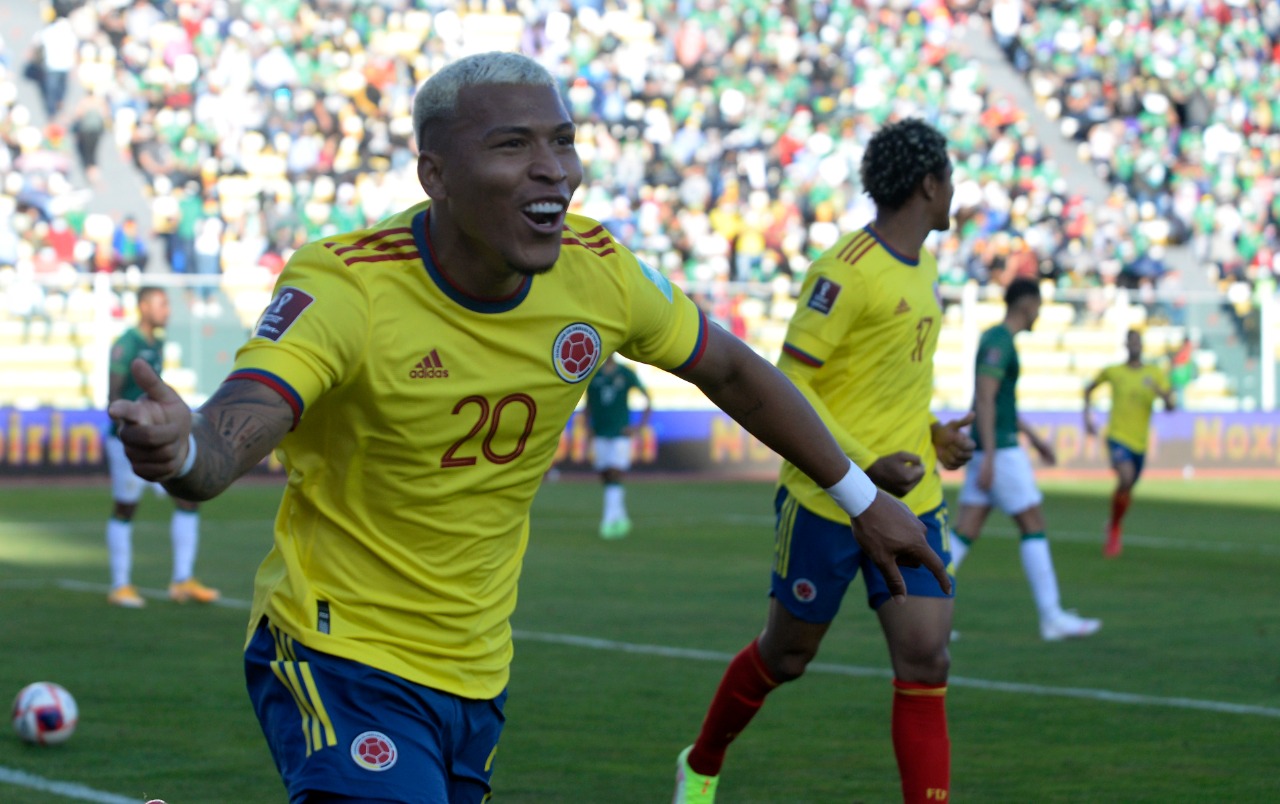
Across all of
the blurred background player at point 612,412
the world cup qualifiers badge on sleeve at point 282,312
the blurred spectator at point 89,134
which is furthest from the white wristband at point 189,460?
the blurred spectator at point 89,134

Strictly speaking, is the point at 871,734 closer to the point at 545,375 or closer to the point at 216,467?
the point at 545,375

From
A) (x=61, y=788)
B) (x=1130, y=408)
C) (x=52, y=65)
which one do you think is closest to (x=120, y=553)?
(x=61, y=788)

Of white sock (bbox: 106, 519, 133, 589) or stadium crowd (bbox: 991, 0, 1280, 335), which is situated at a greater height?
stadium crowd (bbox: 991, 0, 1280, 335)

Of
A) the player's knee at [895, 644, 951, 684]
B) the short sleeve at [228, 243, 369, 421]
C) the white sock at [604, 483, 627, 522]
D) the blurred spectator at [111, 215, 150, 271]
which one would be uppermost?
the short sleeve at [228, 243, 369, 421]

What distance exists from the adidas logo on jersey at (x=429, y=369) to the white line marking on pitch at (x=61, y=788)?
11.5 ft

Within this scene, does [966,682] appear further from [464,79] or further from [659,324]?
[464,79]

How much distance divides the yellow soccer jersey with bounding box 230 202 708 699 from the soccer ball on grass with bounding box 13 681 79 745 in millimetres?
3955

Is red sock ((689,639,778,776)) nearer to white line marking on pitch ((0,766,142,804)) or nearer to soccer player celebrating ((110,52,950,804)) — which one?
white line marking on pitch ((0,766,142,804))

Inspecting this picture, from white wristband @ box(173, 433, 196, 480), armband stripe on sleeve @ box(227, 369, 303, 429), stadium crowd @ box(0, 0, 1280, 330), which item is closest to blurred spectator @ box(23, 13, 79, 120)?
stadium crowd @ box(0, 0, 1280, 330)

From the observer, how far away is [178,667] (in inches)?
383

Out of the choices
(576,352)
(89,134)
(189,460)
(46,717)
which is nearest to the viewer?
(189,460)

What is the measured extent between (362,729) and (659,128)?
94.9ft

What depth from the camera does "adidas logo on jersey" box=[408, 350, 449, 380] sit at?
368cm

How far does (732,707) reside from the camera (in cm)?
636
